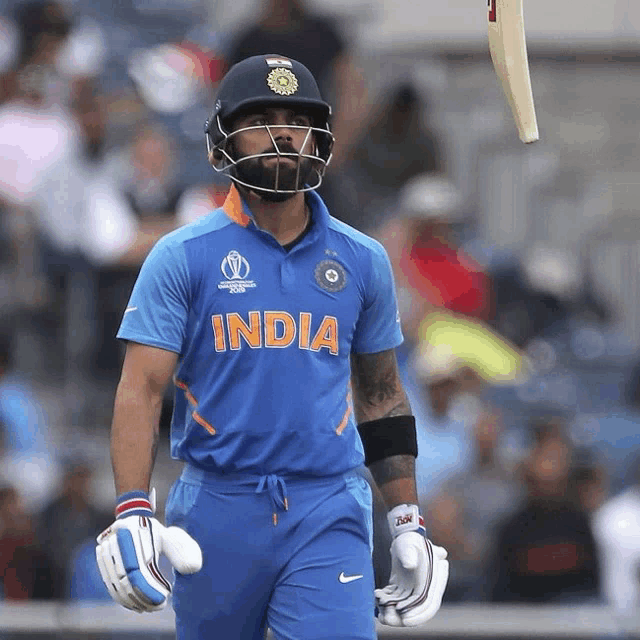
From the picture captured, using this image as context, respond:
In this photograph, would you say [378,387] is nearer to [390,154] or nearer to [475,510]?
[475,510]

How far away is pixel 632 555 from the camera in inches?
349

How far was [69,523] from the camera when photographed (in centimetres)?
849

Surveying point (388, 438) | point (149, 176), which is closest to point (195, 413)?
point (388, 438)

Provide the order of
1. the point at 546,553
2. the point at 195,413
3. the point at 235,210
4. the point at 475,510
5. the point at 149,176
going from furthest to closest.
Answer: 1. the point at 149,176
2. the point at 475,510
3. the point at 546,553
4. the point at 235,210
5. the point at 195,413

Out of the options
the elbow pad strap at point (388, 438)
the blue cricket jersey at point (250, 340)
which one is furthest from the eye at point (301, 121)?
the elbow pad strap at point (388, 438)

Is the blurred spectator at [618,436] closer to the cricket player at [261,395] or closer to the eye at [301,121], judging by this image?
the cricket player at [261,395]

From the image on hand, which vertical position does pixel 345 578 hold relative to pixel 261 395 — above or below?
below

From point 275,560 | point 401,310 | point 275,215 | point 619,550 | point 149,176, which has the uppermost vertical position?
point 149,176

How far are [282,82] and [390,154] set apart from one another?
583cm

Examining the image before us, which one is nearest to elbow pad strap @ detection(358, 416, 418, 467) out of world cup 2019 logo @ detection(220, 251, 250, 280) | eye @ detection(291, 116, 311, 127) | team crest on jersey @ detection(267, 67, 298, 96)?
world cup 2019 logo @ detection(220, 251, 250, 280)

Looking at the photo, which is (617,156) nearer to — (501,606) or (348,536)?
(501,606)

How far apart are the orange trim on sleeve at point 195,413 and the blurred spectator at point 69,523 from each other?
12.3 feet

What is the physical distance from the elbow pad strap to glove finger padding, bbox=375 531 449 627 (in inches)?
10.0

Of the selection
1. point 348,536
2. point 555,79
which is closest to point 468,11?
point 555,79
